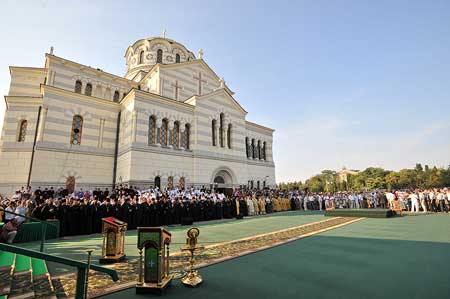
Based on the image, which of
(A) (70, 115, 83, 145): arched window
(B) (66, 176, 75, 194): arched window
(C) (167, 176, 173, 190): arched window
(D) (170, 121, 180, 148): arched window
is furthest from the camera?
(D) (170, 121, 180, 148): arched window

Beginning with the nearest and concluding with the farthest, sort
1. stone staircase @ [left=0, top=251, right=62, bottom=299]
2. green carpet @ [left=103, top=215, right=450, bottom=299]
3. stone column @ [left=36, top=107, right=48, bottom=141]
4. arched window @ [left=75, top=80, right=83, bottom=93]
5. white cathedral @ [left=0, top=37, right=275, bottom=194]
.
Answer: stone staircase @ [left=0, top=251, right=62, bottom=299], green carpet @ [left=103, top=215, right=450, bottom=299], stone column @ [left=36, top=107, right=48, bottom=141], white cathedral @ [left=0, top=37, right=275, bottom=194], arched window @ [left=75, top=80, right=83, bottom=93]

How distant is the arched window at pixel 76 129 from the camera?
707 inches

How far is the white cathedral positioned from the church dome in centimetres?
326

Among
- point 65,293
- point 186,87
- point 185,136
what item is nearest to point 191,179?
point 185,136

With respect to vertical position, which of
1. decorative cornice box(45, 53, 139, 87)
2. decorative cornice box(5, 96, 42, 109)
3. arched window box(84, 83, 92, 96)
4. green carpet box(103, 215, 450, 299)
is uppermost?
decorative cornice box(45, 53, 139, 87)

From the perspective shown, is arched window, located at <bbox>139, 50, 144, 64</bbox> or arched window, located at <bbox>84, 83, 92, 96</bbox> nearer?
arched window, located at <bbox>84, 83, 92, 96</bbox>

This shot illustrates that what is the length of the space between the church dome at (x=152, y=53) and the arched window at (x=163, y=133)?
11515mm

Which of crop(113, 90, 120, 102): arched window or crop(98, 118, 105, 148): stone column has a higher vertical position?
crop(113, 90, 120, 102): arched window

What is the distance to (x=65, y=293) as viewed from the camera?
3.54m

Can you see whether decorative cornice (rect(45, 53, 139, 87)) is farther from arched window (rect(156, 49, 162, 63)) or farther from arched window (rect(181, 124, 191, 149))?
arched window (rect(181, 124, 191, 149))

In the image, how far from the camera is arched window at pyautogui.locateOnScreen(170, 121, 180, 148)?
64.4 ft

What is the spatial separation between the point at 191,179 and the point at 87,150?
29.1ft

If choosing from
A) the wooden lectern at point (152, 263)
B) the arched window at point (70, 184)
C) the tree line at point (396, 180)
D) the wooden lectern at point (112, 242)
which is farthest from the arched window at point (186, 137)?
the tree line at point (396, 180)

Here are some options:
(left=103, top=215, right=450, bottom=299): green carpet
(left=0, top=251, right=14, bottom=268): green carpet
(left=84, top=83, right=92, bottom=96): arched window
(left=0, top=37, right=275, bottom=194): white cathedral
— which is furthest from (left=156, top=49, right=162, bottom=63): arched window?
(left=103, top=215, right=450, bottom=299): green carpet
